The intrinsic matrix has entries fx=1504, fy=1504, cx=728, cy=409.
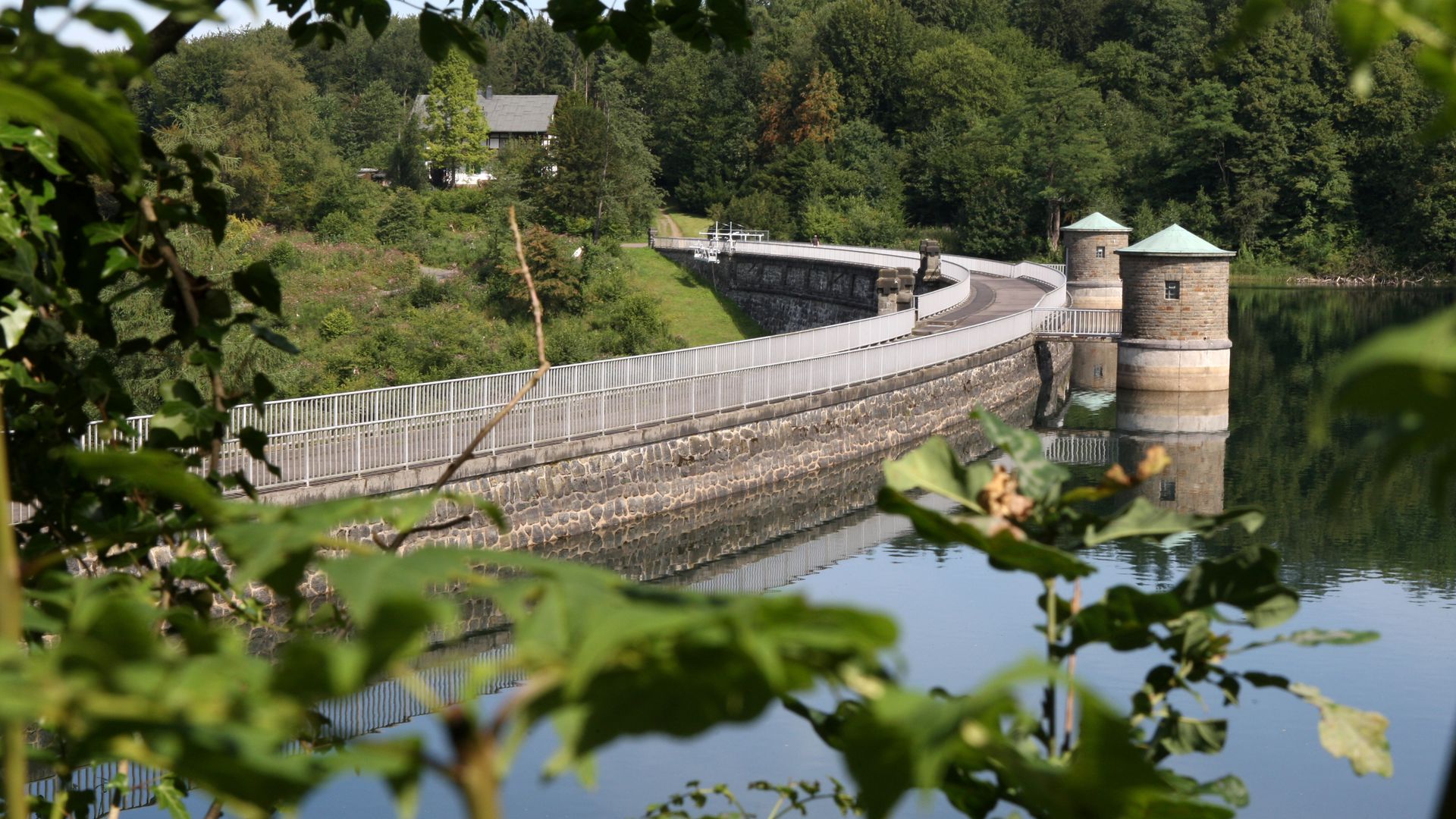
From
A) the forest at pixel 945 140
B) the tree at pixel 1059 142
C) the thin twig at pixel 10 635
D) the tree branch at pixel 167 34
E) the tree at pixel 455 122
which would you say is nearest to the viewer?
the thin twig at pixel 10 635

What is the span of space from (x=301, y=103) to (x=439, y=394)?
2213 inches

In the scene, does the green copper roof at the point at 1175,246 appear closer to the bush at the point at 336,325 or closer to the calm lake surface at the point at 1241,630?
the calm lake surface at the point at 1241,630

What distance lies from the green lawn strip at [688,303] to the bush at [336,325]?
32.3ft

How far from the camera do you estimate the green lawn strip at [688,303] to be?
4978 cm

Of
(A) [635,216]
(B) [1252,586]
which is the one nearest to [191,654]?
(B) [1252,586]

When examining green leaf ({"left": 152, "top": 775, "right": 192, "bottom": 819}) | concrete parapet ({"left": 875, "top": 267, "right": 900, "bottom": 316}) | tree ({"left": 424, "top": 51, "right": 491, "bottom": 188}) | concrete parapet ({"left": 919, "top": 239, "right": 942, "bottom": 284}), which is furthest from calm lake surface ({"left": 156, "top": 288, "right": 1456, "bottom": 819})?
tree ({"left": 424, "top": 51, "right": 491, "bottom": 188})

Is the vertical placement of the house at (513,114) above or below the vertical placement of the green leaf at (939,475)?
above

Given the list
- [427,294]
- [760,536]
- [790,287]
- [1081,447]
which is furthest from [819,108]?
[760,536]

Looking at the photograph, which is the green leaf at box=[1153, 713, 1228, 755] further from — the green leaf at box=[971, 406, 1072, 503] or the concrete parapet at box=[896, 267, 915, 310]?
the concrete parapet at box=[896, 267, 915, 310]

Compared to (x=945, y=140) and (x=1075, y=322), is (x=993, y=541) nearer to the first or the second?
(x=1075, y=322)

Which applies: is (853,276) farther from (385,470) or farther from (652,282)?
(385,470)

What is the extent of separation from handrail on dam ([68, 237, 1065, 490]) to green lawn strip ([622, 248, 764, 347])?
18.8 metres

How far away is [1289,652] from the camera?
16.1 metres

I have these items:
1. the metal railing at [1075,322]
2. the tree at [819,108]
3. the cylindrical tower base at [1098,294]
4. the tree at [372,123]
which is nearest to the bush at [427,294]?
the metal railing at [1075,322]
